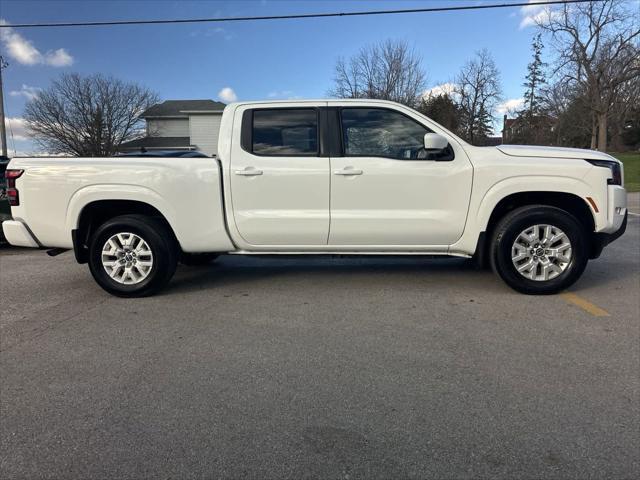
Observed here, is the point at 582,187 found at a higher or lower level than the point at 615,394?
higher

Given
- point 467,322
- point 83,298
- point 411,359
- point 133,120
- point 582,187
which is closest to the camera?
point 411,359

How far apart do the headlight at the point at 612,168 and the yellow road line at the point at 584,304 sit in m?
1.21

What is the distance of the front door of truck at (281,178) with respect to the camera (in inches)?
197

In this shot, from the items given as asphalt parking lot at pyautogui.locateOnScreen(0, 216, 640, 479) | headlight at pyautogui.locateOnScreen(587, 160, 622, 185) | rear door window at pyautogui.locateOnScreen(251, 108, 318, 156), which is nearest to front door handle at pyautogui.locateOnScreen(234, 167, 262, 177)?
rear door window at pyautogui.locateOnScreen(251, 108, 318, 156)

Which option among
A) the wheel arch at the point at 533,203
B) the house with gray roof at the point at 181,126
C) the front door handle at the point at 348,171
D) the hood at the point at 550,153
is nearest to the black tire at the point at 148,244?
the front door handle at the point at 348,171

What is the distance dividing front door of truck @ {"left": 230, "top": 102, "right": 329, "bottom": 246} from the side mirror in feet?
3.35

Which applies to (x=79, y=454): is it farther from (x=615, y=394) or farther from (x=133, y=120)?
(x=133, y=120)

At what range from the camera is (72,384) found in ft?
10.7

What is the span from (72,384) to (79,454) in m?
0.90

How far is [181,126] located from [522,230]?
43224 mm

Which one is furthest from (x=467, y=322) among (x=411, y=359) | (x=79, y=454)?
(x=79, y=454)

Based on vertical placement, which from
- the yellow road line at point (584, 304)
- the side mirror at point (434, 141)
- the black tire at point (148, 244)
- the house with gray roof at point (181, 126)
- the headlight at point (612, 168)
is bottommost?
the yellow road line at point (584, 304)

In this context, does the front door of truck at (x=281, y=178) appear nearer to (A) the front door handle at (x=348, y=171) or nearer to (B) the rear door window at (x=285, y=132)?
(B) the rear door window at (x=285, y=132)

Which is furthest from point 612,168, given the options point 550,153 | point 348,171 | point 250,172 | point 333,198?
point 250,172
